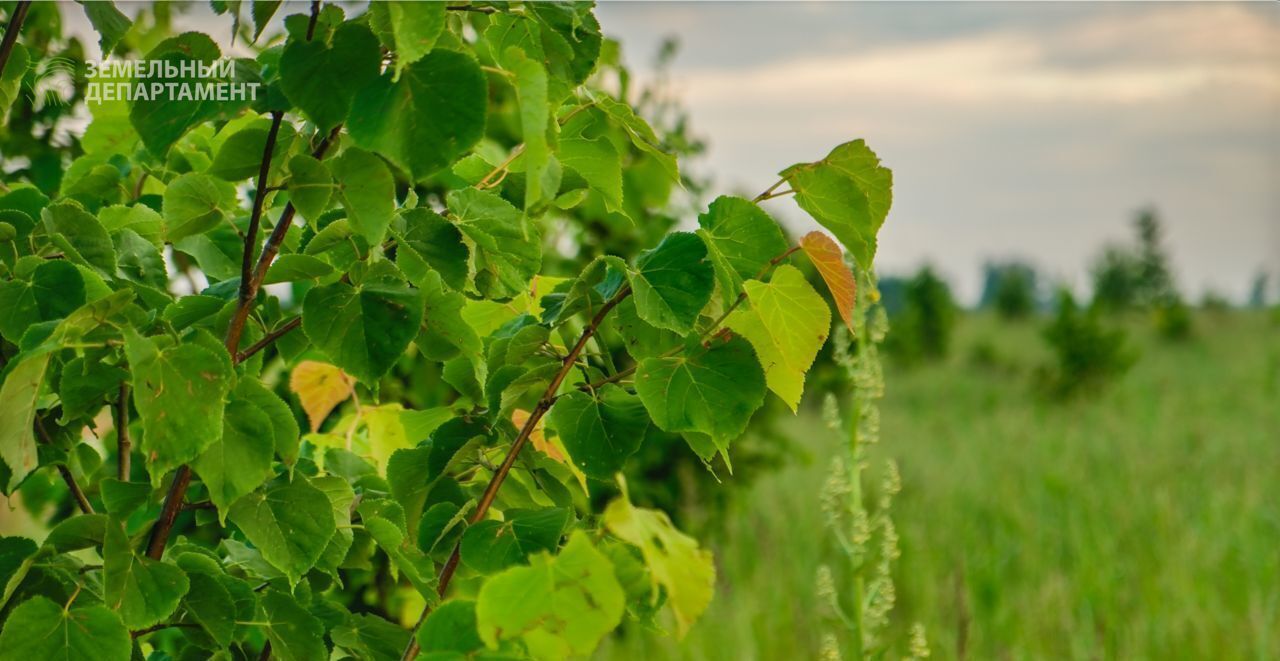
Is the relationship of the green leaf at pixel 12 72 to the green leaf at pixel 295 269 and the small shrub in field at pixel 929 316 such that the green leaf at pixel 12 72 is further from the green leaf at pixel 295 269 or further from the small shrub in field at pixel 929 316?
the small shrub in field at pixel 929 316

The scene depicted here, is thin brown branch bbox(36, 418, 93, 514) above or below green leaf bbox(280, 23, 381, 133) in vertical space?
below

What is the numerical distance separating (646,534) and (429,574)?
10.4 inches

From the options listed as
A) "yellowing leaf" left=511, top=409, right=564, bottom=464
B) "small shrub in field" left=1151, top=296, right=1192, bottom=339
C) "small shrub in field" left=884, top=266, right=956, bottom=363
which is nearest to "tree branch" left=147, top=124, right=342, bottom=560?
"yellowing leaf" left=511, top=409, right=564, bottom=464

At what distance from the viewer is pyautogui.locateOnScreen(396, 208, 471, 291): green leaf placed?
3.14 feet

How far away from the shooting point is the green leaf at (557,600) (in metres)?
0.70

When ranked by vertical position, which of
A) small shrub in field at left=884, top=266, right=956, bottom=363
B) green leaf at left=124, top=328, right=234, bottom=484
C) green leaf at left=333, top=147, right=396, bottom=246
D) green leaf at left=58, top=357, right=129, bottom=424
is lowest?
green leaf at left=124, top=328, right=234, bottom=484

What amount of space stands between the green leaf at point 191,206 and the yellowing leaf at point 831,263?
0.52 metres

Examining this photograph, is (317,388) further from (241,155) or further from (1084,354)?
(1084,354)

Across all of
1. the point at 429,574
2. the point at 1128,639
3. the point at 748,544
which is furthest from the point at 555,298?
the point at 748,544

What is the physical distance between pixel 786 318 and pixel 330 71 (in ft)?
1.28

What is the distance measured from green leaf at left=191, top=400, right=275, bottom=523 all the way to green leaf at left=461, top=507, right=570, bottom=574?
183mm

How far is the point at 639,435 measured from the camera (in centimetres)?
96

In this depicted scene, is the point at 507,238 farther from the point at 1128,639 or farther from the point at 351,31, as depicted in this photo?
the point at 1128,639

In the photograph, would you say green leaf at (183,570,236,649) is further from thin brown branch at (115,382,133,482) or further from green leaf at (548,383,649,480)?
green leaf at (548,383,649,480)
